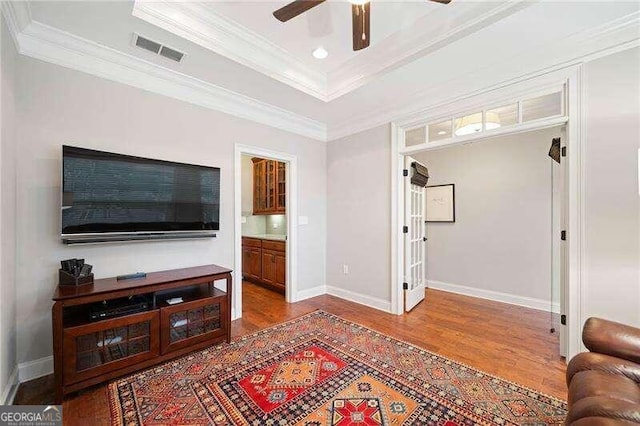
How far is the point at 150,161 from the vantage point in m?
2.50

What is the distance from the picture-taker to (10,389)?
1821mm

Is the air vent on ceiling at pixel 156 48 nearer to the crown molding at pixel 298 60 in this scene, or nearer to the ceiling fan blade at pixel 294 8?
the crown molding at pixel 298 60

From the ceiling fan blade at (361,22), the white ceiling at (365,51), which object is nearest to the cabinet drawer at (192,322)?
the white ceiling at (365,51)

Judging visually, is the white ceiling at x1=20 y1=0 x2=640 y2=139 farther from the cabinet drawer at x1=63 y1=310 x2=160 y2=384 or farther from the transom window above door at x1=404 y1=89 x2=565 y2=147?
the cabinet drawer at x1=63 y1=310 x2=160 y2=384

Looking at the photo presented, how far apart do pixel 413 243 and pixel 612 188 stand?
1998mm

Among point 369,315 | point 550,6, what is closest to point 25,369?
point 369,315

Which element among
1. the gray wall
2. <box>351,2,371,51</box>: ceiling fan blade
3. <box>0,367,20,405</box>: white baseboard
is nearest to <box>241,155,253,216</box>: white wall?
<box>0,367,20,405</box>: white baseboard

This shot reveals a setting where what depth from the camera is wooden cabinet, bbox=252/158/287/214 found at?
4793mm

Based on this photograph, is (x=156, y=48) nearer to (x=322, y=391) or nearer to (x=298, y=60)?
(x=298, y=60)

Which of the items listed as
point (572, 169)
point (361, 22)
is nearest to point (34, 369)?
point (361, 22)

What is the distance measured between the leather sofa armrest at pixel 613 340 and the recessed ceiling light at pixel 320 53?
285cm

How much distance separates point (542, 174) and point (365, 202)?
237 centimetres

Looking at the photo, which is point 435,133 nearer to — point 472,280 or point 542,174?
point 542,174

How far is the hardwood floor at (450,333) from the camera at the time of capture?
6.17 ft
